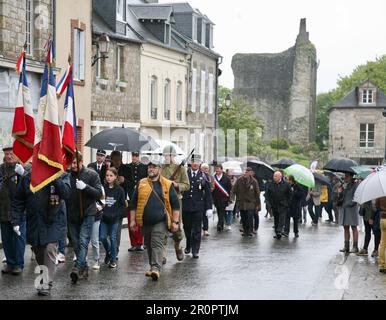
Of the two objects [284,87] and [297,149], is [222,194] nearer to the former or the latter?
[297,149]

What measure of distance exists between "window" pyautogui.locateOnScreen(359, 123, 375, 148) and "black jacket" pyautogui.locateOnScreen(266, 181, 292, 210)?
53.6 meters

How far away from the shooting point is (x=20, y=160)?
40.6 ft

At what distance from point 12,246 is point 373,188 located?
566 cm

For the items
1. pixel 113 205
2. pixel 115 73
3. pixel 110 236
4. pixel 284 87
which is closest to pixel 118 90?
pixel 115 73

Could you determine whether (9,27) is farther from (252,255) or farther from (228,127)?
(228,127)

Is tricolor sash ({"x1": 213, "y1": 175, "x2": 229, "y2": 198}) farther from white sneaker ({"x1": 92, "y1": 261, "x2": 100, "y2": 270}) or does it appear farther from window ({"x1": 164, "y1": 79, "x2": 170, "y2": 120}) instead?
window ({"x1": 164, "y1": 79, "x2": 170, "y2": 120})

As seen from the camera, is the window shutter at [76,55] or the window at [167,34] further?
the window at [167,34]

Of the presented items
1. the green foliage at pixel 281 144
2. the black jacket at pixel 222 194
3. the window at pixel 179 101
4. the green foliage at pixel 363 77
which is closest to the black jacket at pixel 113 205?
the black jacket at pixel 222 194

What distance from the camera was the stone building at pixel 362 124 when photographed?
72.2 metres

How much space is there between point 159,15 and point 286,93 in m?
55.8

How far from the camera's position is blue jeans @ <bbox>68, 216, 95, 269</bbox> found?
1234 cm

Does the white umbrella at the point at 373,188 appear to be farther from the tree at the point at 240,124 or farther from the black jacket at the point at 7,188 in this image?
the tree at the point at 240,124

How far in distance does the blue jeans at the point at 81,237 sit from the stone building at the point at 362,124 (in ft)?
202

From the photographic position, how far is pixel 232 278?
13.0 metres
